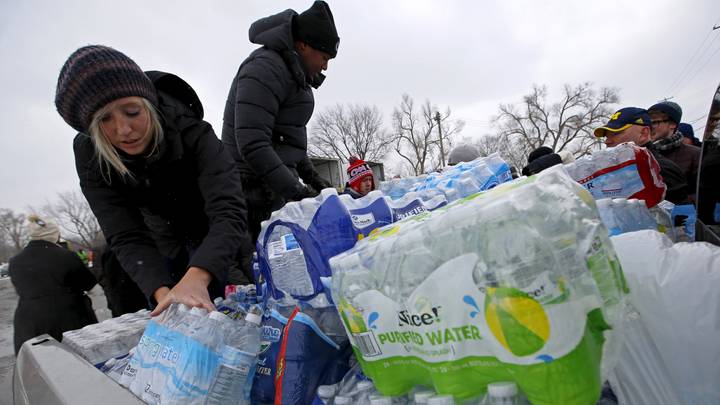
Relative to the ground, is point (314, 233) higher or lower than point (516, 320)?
higher

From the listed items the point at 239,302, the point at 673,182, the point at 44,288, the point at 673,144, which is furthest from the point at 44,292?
the point at 673,144

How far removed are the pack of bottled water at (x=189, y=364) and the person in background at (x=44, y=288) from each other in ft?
9.13

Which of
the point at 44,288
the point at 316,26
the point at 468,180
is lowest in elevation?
the point at 44,288

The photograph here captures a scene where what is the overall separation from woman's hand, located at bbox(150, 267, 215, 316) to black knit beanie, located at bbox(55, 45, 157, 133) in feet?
2.48

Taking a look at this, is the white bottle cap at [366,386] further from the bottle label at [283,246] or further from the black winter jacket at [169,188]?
the black winter jacket at [169,188]

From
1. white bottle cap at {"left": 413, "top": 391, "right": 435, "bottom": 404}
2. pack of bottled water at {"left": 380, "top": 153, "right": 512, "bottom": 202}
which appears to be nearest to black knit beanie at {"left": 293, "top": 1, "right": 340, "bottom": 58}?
pack of bottled water at {"left": 380, "top": 153, "right": 512, "bottom": 202}

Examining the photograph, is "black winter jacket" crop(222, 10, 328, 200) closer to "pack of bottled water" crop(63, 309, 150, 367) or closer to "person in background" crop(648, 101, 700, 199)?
"pack of bottled water" crop(63, 309, 150, 367)

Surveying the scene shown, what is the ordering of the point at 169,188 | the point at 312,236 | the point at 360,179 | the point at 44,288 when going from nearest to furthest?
the point at 312,236, the point at 169,188, the point at 44,288, the point at 360,179

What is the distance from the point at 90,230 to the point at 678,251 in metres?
42.9

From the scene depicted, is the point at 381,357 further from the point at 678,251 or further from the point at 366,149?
the point at 366,149

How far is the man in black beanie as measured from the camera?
6.79ft

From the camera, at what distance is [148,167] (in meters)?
1.67

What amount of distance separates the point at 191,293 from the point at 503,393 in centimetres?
112

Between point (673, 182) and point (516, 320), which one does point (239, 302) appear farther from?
point (673, 182)
